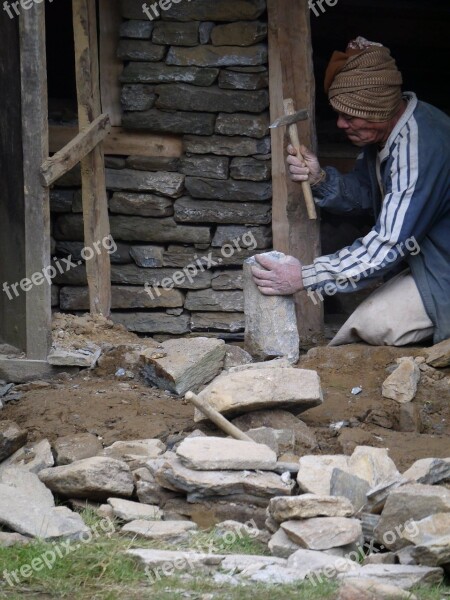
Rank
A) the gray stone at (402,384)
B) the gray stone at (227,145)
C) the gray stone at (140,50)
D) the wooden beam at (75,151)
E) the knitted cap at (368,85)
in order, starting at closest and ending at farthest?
the gray stone at (402,384), the wooden beam at (75,151), the knitted cap at (368,85), the gray stone at (140,50), the gray stone at (227,145)

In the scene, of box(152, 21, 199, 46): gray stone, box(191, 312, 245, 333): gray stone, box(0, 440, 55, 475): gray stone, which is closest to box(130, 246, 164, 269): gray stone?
box(191, 312, 245, 333): gray stone

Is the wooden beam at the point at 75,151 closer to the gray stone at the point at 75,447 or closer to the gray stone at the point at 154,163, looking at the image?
the gray stone at the point at 154,163

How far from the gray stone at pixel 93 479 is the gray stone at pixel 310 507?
769mm

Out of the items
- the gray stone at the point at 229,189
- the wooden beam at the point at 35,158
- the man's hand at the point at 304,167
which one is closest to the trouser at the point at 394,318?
the man's hand at the point at 304,167

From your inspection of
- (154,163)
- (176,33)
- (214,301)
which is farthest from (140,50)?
(214,301)

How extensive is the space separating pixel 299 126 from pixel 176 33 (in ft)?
3.09

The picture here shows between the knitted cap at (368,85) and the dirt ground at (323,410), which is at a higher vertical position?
the knitted cap at (368,85)

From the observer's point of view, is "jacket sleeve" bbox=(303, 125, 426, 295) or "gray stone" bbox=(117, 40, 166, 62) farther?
"gray stone" bbox=(117, 40, 166, 62)

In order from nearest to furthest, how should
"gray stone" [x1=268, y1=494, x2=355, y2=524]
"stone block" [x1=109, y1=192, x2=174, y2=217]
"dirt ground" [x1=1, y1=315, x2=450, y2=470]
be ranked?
"gray stone" [x1=268, y1=494, x2=355, y2=524] < "dirt ground" [x1=1, y1=315, x2=450, y2=470] < "stone block" [x1=109, y1=192, x2=174, y2=217]

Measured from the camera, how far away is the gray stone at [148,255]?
7.31 metres

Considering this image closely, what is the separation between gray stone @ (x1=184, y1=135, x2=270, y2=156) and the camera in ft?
23.4

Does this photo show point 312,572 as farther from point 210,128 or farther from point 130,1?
point 130,1

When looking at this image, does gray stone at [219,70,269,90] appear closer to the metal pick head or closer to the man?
the metal pick head

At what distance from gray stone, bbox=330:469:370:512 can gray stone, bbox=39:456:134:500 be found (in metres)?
0.89
